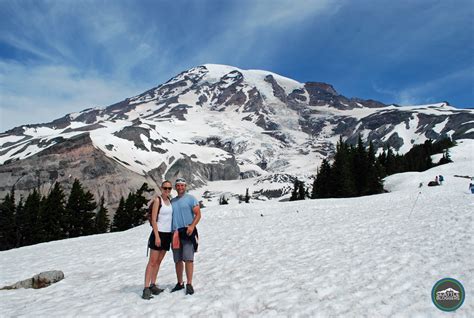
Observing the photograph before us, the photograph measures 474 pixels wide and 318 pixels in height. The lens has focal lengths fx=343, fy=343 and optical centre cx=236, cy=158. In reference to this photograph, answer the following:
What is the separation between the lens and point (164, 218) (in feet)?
30.7

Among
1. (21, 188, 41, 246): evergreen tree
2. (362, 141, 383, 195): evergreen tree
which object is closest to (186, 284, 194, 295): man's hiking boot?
(21, 188, 41, 246): evergreen tree

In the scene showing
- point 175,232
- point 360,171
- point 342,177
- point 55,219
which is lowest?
point 55,219

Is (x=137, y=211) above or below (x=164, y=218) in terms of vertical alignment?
below

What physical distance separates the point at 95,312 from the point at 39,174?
20578 cm

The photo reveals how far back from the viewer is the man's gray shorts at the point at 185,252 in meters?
9.13

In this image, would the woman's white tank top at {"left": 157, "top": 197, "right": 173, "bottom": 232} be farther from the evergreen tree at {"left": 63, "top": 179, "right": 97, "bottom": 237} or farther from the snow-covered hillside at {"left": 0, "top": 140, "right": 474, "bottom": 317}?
the evergreen tree at {"left": 63, "top": 179, "right": 97, "bottom": 237}

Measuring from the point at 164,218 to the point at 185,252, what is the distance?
3.53ft

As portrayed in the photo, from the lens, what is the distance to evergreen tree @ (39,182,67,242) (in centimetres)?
5375

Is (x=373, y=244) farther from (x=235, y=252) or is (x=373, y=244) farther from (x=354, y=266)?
(x=235, y=252)

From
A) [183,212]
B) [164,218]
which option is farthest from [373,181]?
A: [164,218]

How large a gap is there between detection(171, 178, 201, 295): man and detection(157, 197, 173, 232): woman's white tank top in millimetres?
120

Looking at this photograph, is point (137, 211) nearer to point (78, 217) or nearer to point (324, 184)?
point (78, 217)

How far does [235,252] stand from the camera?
14.6m

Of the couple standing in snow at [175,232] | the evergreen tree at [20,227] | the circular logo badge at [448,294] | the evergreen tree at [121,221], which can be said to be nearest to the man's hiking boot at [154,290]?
the couple standing in snow at [175,232]
